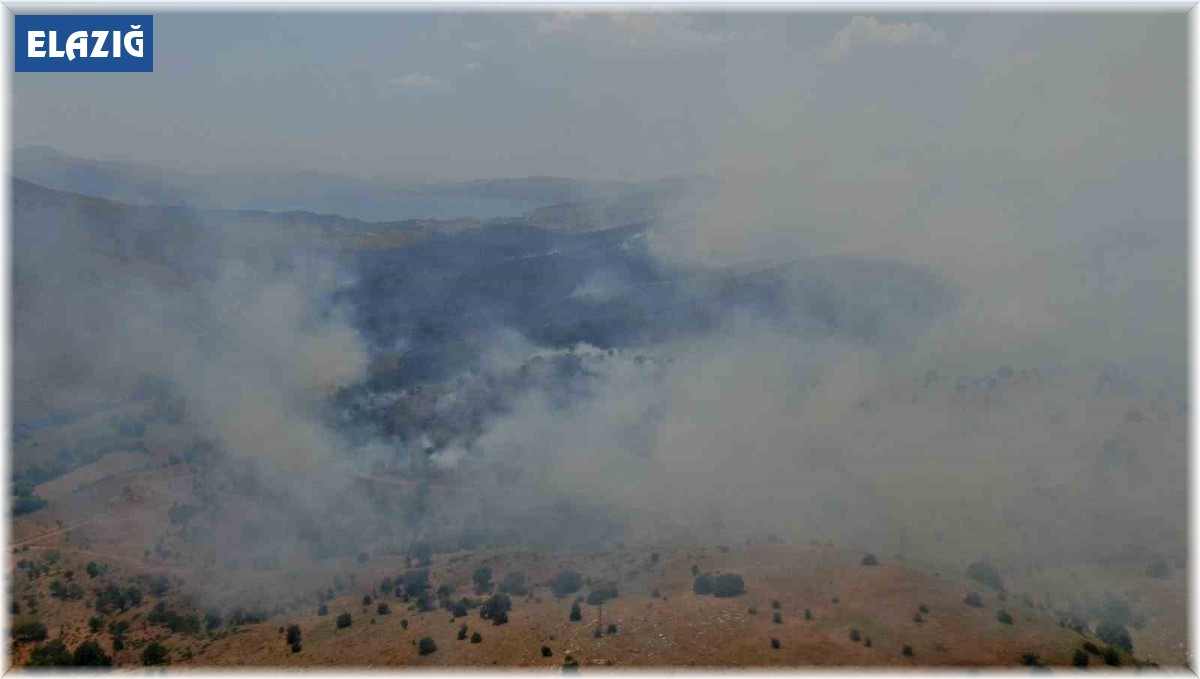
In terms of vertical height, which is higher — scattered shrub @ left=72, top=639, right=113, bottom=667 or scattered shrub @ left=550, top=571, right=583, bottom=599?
scattered shrub @ left=550, top=571, right=583, bottom=599

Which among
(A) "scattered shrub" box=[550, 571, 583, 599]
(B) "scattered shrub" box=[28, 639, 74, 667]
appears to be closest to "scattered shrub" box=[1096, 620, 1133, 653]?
(A) "scattered shrub" box=[550, 571, 583, 599]

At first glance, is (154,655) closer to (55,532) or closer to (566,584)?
(566,584)

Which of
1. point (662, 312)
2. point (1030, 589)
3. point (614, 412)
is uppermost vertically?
point (662, 312)

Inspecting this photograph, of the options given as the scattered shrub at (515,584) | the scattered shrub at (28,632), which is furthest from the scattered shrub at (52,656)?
the scattered shrub at (515,584)

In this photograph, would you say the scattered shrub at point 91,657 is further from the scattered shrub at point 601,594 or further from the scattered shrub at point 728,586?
the scattered shrub at point 728,586

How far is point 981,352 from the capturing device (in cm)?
8131

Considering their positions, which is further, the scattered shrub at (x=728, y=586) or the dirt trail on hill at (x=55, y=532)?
the dirt trail on hill at (x=55, y=532)

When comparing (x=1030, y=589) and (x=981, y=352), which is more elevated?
(x=981, y=352)

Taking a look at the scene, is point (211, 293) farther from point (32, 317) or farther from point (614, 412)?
point (614, 412)

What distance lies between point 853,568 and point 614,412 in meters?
33.6

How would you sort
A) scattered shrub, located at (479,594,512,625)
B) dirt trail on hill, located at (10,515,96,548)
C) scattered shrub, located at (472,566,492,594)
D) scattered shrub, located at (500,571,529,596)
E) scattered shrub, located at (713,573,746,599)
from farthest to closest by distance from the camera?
dirt trail on hill, located at (10,515,96,548) < scattered shrub, located at (472,566,492,594) < scattered shrub, located at (500,571,529,596) < scattered shrub, located at (713,573,746,599) < scattered shrub, located at (479,594,512,625)

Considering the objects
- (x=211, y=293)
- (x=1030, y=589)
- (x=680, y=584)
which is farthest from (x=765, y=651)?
(x=211, y=293)

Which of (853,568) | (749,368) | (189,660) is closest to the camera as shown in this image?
(189,660)

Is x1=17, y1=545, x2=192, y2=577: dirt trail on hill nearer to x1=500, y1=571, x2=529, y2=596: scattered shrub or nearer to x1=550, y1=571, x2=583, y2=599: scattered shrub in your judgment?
x1=500, y1=571, x2=529, y2=596: scattered shrub
